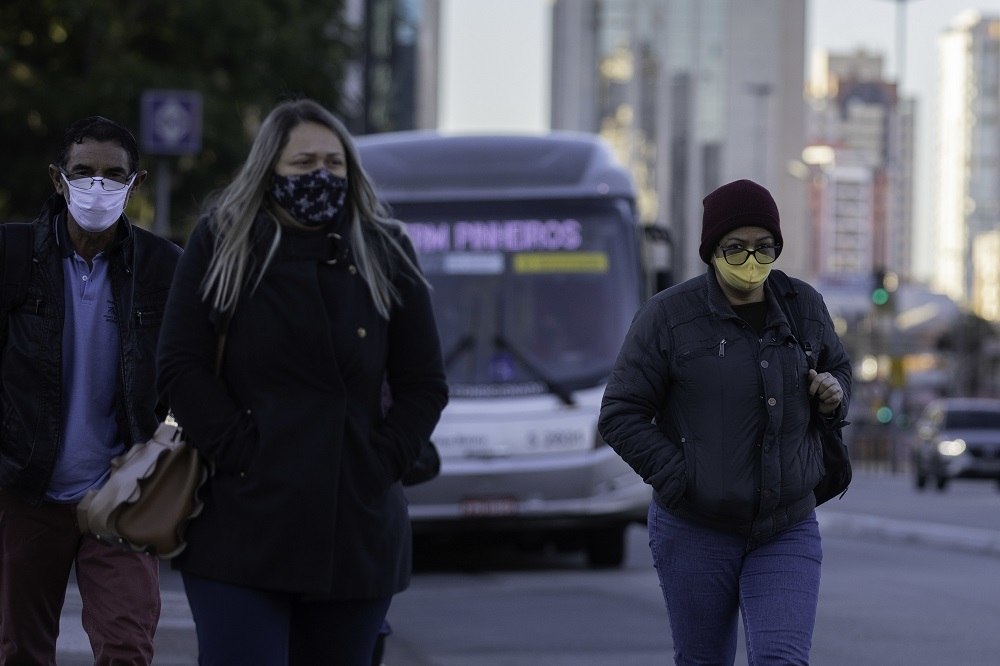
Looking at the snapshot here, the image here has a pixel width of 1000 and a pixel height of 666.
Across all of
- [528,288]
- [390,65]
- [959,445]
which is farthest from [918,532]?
[390,65]

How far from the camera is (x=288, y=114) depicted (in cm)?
Answer: 426

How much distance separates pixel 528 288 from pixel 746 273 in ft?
30.8

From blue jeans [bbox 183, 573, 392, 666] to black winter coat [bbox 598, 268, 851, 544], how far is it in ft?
3.48

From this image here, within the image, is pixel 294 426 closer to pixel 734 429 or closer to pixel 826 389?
pixel 734 429

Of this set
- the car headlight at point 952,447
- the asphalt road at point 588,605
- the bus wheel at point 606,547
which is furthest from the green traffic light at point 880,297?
the bus wheel at point 606,547

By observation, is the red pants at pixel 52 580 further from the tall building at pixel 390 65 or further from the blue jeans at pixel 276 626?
the tall building at pixel 390 65

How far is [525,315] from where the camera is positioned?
14320 mm

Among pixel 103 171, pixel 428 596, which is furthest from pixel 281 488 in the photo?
pixel 428 596

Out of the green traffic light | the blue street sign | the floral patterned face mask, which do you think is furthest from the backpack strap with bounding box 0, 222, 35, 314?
the green traffic light

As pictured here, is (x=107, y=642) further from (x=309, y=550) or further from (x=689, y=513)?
(x=689, y=513)

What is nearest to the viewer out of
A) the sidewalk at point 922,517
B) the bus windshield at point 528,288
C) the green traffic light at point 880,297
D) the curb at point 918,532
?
the bus windshield at point 528,288

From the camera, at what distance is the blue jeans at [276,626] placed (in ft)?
13.3

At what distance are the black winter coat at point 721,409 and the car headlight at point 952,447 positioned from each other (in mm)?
30492

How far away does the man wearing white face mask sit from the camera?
5.08 metres
